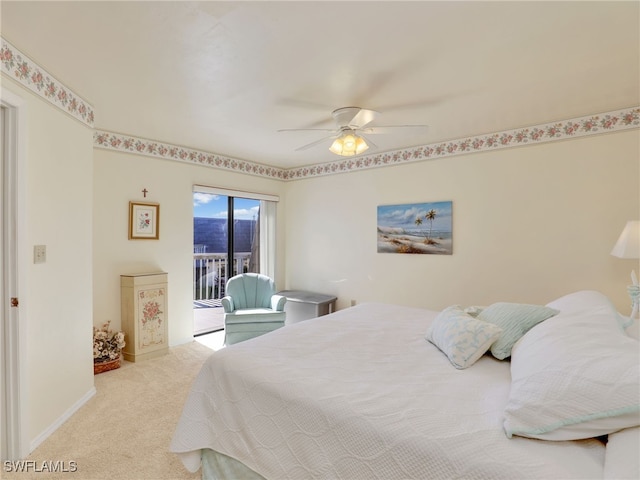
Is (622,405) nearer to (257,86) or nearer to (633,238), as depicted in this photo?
(633,238)

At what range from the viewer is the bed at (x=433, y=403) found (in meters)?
1.02

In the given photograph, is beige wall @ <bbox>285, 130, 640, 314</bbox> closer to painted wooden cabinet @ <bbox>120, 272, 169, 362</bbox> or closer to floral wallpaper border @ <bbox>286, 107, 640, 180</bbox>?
floral wallpaper border @ <bbox>286, 107, 640, 180</bbox>

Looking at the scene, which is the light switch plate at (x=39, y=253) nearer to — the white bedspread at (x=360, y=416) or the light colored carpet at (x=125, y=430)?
the light colored carpet at (x=125, y=430)

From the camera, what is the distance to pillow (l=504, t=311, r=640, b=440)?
1.00 metres

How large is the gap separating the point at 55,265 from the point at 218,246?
8.69 ft

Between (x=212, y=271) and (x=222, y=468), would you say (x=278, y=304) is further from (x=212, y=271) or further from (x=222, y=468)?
(x=222, y=468)

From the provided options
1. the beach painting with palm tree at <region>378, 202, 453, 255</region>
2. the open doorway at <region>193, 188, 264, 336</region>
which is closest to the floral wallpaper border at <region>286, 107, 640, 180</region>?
the beach painting with palm tree at <region>378, 202, 453, 255</region>

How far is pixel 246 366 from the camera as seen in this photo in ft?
5.60

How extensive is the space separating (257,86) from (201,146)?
1.98 m

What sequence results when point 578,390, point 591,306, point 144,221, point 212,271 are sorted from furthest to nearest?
point 212,271
point 144,221
point 591,306
point 578,390

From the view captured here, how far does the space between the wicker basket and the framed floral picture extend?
128 centimetres

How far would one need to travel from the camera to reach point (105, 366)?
10.5 feet

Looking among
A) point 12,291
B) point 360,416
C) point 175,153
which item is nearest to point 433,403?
point 360,416

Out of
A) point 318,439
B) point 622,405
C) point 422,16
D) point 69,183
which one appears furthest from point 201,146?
point 622,405
